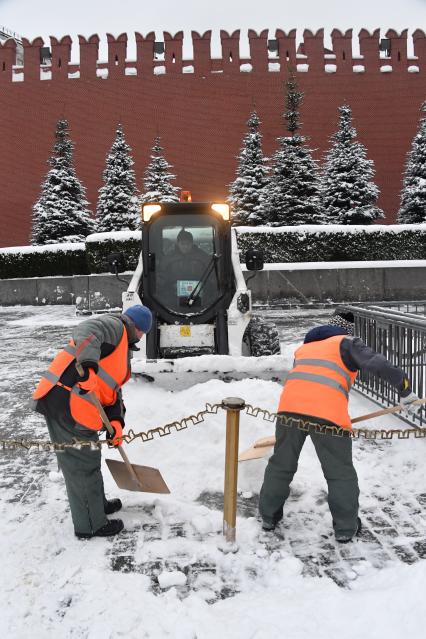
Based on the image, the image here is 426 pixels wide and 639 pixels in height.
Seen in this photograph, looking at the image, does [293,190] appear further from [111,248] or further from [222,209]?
[222,209]

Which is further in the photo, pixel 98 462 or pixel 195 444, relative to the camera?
pixel 195 444

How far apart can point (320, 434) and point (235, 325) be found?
353 cm

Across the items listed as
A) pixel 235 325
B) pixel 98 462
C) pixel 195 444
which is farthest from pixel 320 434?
pixel 235 325

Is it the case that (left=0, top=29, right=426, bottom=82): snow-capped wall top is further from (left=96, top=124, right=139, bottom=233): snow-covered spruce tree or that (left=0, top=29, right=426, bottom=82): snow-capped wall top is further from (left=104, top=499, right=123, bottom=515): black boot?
(left=104, top=499, right=123, bottom=515): black boot

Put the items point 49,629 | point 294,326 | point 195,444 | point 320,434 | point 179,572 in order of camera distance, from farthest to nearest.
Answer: point 294,326, point 195,444, point 320,434, point 179,572, point 49,629

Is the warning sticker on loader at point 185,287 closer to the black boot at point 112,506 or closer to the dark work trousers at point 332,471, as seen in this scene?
the black boot at point 112,506

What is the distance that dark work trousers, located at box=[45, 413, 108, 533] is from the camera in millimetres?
3578

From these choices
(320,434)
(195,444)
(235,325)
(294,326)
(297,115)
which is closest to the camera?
(320,434)

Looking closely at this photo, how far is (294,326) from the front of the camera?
42.4 ft

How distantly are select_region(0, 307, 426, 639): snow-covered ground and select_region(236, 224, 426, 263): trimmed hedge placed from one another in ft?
40.8

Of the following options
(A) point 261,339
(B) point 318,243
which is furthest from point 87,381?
(B) point 318,243

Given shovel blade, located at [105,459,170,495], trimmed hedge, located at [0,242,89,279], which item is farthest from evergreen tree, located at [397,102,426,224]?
shovel blade, located at [105,459,170,495]

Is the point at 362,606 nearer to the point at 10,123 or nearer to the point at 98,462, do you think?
the point at 98,462

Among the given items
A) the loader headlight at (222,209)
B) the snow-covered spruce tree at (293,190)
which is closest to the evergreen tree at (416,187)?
the snow-covered spruce tree at (293,190)
